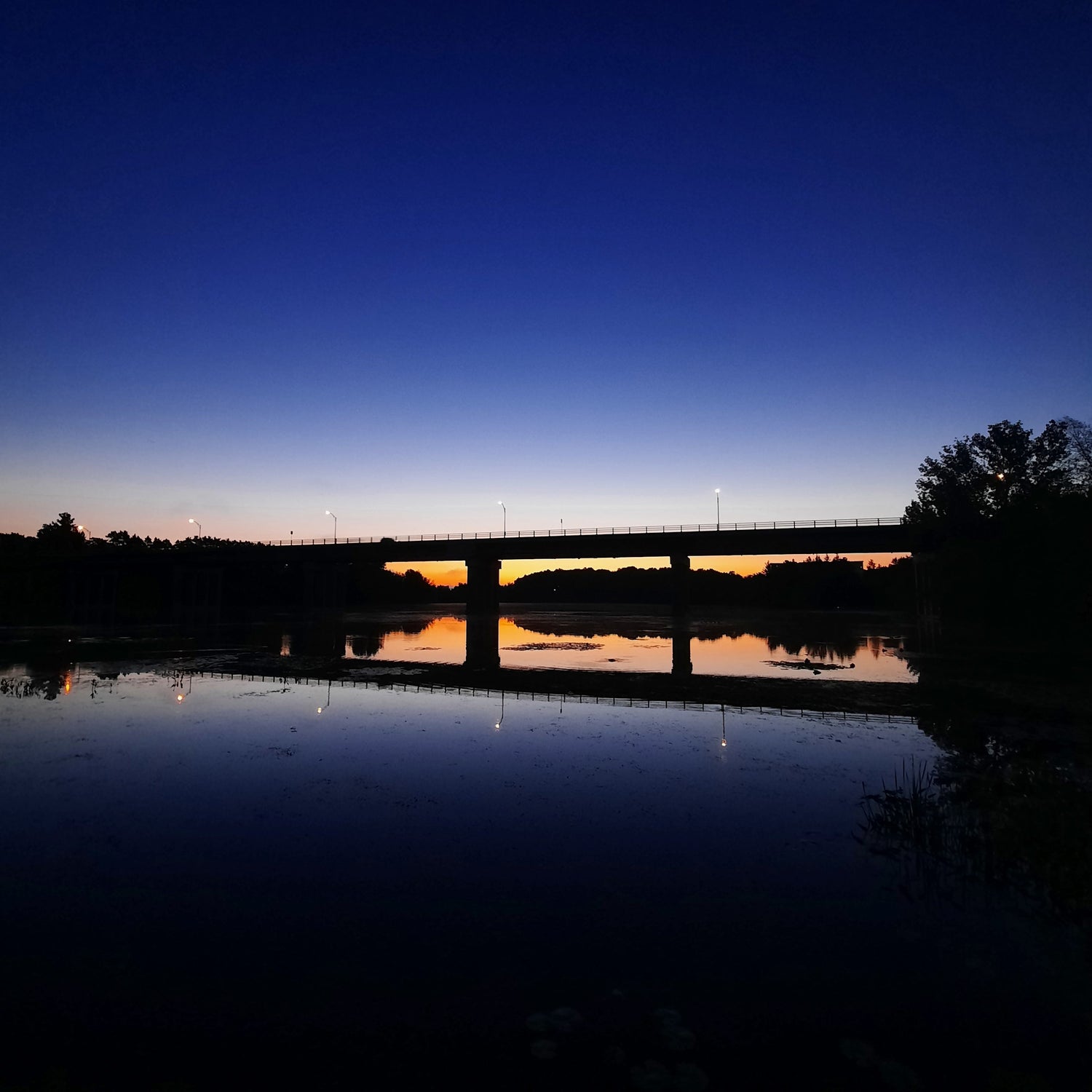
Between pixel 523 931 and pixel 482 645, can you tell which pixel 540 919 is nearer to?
pixel 523 931

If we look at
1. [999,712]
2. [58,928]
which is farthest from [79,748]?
[999,712]

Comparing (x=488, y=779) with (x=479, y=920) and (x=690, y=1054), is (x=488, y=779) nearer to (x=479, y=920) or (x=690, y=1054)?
(x=479, y=920)

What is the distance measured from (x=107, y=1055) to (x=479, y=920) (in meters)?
3.78

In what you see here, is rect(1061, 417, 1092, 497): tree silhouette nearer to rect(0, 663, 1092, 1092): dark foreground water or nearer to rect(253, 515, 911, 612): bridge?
rect(253, 515, 911, 612): bridge

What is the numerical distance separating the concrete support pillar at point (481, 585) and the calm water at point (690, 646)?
47.8ft

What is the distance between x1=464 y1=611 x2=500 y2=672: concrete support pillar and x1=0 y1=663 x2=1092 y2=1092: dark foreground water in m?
20.8

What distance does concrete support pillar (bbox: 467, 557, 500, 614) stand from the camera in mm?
97062

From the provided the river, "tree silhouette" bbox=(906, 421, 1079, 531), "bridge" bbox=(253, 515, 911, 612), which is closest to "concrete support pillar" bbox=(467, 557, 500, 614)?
"bridge" bbox=(253, 515, 911, 612)

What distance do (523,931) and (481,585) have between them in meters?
89.9

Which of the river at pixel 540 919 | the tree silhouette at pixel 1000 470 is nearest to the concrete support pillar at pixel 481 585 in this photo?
the tree silhouette at pixel 1000 470

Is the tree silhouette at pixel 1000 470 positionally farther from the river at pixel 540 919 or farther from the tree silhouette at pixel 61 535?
the tree silhouette at pixel 61 535

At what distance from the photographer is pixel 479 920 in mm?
7855

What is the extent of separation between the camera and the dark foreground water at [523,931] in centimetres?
555

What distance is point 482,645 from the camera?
49000 millimetres
